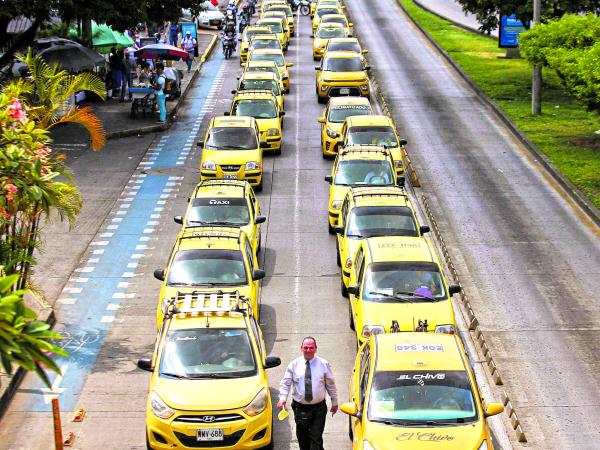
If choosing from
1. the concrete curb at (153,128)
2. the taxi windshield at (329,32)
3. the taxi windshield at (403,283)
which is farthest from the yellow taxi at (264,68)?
the taxi windshield at (403,283)

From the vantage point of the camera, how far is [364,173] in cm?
2828

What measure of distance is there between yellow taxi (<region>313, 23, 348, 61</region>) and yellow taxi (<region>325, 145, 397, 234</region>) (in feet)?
96.4

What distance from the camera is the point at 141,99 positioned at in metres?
42.8

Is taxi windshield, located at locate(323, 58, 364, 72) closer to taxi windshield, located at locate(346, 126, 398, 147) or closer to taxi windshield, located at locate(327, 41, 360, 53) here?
taxi windshield, located at locate(327, 41, 360, 53)

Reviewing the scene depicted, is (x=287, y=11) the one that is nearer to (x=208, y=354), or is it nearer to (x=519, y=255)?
(x=519, y=255)

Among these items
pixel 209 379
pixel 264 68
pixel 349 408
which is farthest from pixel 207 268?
pixel 264 68

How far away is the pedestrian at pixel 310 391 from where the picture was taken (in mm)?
14477

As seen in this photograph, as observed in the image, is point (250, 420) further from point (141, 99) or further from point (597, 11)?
point (597, 11)

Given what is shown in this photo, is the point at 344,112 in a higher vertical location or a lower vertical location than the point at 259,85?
lower

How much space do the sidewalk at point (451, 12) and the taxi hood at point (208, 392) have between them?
58.6m

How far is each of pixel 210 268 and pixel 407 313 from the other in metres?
3.79

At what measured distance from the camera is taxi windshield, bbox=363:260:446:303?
1961cm

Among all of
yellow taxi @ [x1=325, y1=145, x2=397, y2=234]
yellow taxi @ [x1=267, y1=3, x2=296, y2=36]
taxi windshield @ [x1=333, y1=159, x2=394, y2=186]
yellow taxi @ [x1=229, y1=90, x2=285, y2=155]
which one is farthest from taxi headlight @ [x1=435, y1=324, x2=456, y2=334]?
yellow taxi @ [x1=267, y1=3, x2=296, y2=36]

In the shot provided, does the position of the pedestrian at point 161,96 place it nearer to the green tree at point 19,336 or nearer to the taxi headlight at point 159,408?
the taxi headlight at point 159,408
